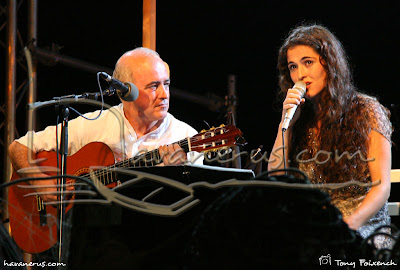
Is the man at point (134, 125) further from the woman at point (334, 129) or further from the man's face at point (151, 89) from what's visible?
the woman at point (334, 129)

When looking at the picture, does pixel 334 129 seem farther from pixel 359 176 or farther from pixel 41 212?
pixel 41 212

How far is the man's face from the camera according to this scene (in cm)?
304

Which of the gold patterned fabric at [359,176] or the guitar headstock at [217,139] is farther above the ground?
the guitar headstock at [217,139]

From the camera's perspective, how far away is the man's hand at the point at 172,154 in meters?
2.62

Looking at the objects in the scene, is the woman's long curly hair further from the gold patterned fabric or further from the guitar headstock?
the guitar headstock

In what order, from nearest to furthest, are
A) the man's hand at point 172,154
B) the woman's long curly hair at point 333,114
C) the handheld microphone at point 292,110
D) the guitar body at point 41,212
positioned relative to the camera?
the handheld microphone at point 292,110 < the woman's long curly hair at point 333,114 < the man's hand at point 172,154 < the guitar body at point 41,212

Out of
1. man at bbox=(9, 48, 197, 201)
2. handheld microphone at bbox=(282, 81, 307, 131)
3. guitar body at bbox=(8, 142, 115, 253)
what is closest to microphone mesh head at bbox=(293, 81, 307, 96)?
handheld microphone at bbox=(282, 81, 307, 131)

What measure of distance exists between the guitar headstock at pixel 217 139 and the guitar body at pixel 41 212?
597 millimetres

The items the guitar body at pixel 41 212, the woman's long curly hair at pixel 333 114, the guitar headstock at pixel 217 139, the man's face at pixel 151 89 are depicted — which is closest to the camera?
the woman's long curly hair at pixel 333 114

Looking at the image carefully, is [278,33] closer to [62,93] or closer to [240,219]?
[62,93]

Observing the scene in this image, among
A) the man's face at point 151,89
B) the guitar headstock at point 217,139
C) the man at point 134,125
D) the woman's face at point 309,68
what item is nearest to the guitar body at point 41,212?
the man at point 134,125

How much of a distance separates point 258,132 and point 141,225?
338cm

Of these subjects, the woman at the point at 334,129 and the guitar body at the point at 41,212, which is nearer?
the woman at the point at 334,129

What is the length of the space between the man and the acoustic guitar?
113 millimetres
